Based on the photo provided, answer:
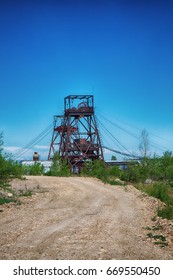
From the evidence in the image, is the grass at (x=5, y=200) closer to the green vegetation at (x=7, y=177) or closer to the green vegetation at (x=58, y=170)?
the green vegetation at (x=7, y=177)

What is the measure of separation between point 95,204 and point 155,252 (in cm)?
865

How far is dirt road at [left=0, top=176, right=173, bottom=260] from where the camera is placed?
340 inches

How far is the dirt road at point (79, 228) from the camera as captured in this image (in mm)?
8625

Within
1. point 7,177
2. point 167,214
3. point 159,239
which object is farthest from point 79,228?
point 7,177

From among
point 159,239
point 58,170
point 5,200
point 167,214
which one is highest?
point 58,170

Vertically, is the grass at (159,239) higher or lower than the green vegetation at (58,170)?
lower

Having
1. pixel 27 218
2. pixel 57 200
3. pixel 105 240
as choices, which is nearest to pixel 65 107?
pixel 57 200

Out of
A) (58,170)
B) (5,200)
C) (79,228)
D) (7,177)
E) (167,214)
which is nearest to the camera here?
(79,228)

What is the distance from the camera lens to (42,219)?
1312 centimetres

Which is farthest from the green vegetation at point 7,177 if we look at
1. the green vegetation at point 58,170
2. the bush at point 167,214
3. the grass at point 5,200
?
the green vegetation at point 58,170

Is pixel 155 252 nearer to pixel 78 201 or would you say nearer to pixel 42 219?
pixel 42 219

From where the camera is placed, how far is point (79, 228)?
37.5 ft

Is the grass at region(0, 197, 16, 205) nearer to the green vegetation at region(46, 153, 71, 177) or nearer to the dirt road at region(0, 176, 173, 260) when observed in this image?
the dirt road at region(0, 176, 173, 260)

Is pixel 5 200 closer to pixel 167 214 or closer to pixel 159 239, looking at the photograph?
pixel 167 214
